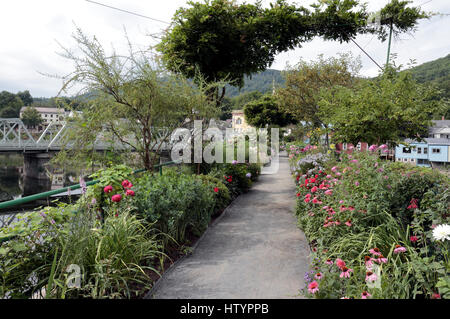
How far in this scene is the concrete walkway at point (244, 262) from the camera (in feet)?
8.86

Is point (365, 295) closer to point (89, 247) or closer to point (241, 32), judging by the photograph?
point (89, 247)

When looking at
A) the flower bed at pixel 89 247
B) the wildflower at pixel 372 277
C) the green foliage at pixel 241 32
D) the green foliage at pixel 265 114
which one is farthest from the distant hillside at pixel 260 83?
the wildflower at pixel 372 277

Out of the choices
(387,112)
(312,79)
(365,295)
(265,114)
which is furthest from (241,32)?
(265,114)

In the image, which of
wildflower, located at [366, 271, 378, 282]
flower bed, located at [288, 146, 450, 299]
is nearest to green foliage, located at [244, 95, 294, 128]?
flower bed, located at [288, 146, 450, 299]

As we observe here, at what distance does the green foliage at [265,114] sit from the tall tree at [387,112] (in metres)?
24.7

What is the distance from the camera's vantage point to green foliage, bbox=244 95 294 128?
1251 inches

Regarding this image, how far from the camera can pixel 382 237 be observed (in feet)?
9.01

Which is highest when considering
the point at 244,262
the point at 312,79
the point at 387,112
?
the point at 312,79

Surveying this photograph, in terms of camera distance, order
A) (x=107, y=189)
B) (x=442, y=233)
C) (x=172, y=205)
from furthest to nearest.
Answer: (x=172, y=205) → (x=107, y=189) → (x=442, y=233)

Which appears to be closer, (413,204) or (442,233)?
(442,233)

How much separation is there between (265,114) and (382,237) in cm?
2996

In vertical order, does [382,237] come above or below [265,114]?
below

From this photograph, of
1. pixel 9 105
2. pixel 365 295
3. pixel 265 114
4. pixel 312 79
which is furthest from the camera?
pixel 9 105
